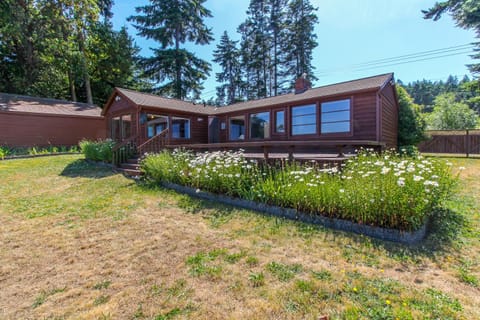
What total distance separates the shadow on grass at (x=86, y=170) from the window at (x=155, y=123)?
8.82ft

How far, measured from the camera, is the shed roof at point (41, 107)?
47.2 ft

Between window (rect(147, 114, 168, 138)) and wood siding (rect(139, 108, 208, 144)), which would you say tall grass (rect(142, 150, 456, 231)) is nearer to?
wood siding (rect(139, 108, 208, 144))

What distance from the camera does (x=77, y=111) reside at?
16.9 m

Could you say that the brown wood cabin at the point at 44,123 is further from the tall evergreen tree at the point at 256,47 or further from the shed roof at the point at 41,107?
the tall evergreen tree at the point at 256,47

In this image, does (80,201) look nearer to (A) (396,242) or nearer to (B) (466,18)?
(A) (396,242)

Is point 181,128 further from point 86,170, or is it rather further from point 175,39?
point 175,39

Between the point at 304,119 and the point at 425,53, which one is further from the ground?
the point at 425,53

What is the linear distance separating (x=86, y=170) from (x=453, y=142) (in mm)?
22233

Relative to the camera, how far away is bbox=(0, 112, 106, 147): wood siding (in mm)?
13789

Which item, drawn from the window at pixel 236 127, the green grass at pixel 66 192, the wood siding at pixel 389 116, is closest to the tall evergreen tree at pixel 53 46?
the green grass at pixel 66 192

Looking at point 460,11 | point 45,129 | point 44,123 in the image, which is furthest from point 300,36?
point 45,129

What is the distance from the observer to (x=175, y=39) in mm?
21859

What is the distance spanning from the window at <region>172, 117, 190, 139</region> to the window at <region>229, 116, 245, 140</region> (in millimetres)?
2362

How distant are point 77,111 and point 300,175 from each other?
18.4 m
